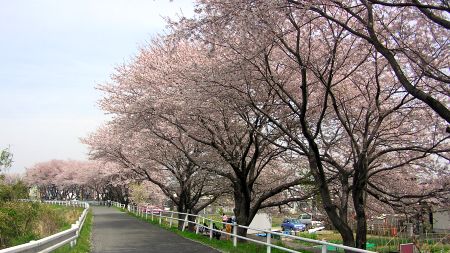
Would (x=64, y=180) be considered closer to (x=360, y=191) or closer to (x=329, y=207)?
(x=360, y=191)


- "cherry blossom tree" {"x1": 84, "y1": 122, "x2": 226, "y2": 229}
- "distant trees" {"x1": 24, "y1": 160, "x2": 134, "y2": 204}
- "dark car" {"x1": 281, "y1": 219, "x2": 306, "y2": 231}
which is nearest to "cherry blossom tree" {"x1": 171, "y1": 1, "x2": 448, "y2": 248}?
"cherry blossom tree" {"x1": 84, "y1": 122, "x2": 226, "y2": 229}

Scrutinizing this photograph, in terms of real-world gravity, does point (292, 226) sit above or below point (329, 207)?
below

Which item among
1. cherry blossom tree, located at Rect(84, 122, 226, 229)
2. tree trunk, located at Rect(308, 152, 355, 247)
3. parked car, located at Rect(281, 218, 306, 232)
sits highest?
cherry blossom tree, located at Rect(84, 122, 226, 229)

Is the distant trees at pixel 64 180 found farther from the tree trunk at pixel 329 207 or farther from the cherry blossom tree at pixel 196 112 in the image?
the tree trunk at pixel 329 207

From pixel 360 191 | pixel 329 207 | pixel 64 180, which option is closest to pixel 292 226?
pixel 360 191

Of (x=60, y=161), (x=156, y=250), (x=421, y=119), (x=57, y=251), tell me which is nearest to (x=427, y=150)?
(x=421, y=119)

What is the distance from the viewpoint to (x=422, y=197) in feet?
52.7

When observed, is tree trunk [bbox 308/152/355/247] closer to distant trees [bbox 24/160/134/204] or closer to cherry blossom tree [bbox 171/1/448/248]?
cherry blossom tree [bbox 171/1/448/248]

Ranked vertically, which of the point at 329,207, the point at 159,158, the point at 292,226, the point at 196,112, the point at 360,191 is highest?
the point at 196,112

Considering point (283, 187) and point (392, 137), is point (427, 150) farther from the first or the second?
point (283, 187)

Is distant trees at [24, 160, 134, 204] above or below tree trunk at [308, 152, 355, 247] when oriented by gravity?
above

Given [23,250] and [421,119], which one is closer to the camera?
[23,250]

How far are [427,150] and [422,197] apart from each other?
3712 mm

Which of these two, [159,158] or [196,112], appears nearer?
[196,112]
